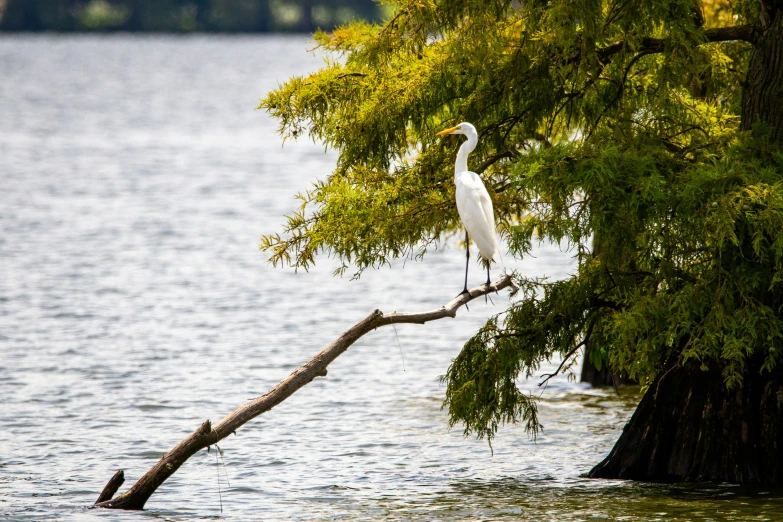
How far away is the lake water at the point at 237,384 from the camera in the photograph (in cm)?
1185

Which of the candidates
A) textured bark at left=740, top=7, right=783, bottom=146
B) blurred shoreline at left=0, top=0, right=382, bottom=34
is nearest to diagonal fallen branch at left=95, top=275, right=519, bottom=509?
textured bark at left=740, top=7, right=783, bottom=146

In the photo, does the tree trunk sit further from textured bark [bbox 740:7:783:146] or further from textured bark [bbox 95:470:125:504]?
textured bark [bbox 95:470:125:504]

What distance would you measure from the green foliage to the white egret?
0.38m

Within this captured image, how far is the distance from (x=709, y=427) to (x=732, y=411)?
274mm

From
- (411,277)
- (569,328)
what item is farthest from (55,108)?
(569,328)

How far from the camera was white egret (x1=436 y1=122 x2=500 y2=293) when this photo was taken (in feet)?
36.4

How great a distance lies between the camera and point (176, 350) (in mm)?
21062

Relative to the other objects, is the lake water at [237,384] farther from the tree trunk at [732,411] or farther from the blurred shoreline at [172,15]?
the blurred shoreline at [172,15]

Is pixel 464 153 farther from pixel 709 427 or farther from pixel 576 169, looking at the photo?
pixel 709 427

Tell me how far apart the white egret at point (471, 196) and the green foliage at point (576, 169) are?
1.24ft

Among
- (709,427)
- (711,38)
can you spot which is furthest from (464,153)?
(709,427)

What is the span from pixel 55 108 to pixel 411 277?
55.2m

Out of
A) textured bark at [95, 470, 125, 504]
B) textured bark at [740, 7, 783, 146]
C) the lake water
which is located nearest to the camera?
textured bark at [740, 7, 783, 146]

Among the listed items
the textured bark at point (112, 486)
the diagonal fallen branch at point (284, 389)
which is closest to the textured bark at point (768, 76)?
the diagonal fallen branch at point (284, 389)
